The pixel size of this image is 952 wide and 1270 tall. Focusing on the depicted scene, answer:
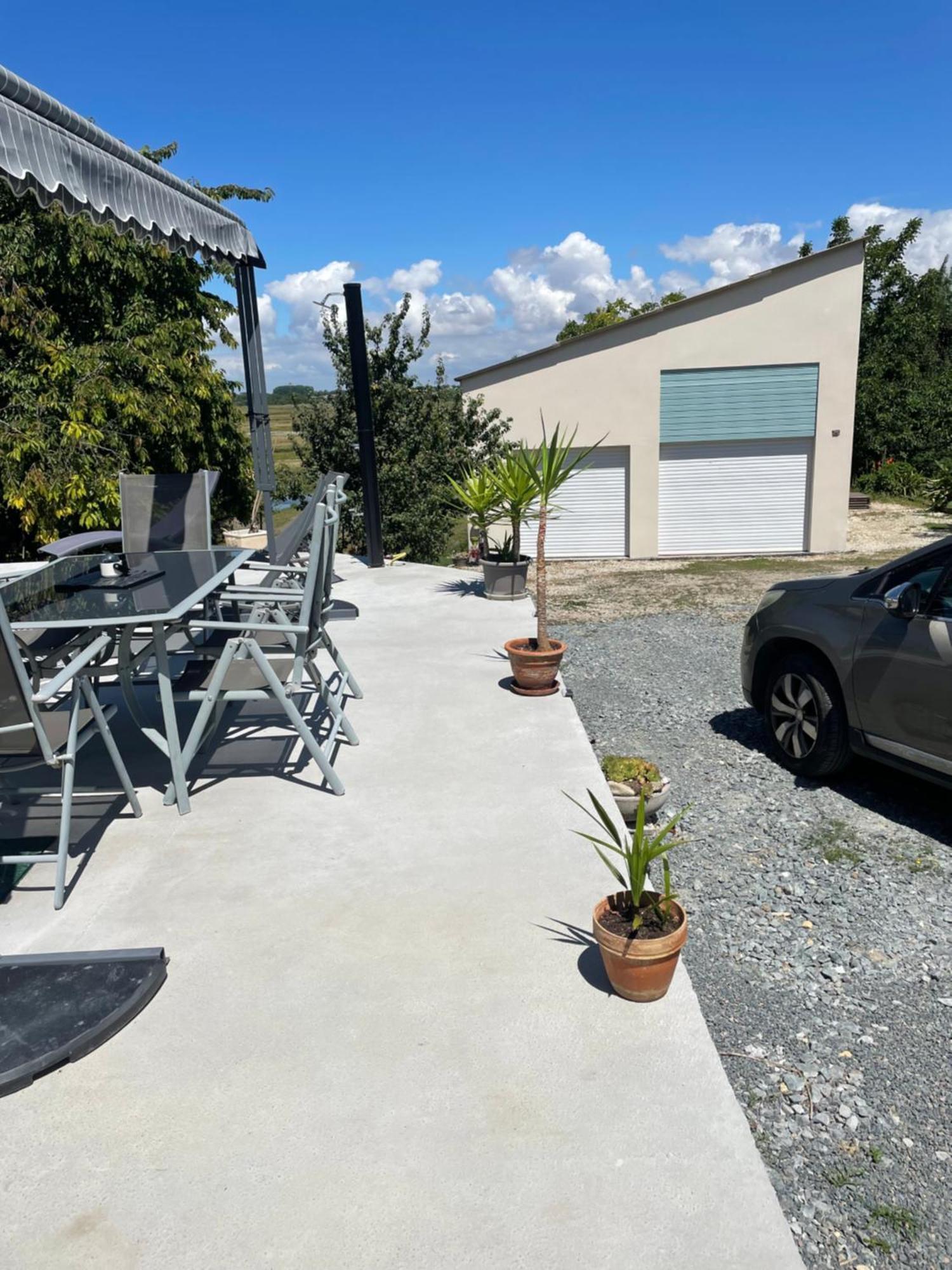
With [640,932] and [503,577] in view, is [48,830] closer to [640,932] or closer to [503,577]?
[640,932]

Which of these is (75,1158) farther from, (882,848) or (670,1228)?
(882,848)

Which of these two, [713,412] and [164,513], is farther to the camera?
[713,412]

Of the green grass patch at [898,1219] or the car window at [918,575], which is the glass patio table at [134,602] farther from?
the car window at [918,575]

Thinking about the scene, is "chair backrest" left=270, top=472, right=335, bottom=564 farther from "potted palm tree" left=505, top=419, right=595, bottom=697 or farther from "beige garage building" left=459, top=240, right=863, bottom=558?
"beige garage building" left=459, top=240, right=863, bottom=558

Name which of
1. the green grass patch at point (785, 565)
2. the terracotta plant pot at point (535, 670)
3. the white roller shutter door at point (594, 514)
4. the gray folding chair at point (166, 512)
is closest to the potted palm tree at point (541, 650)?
the terracotta plant pot at point (535, 670)

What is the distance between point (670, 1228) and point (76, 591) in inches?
148

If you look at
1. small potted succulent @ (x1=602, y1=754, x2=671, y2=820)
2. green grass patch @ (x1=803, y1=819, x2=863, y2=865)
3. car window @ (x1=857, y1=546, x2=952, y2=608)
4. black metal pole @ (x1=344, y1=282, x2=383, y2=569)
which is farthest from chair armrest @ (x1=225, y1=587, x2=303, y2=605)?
black metal pole @ (x1=344, y1=282, x2=383, y2=569)

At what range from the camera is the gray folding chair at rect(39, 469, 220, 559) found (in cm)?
597

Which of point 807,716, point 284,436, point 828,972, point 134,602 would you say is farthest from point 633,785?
point 284,436

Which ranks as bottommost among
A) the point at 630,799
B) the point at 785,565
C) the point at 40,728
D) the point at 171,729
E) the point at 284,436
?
the point at 785,565

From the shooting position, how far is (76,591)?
169 inches

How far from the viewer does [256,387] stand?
7.61 metres

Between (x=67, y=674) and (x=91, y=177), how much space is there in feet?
8.42

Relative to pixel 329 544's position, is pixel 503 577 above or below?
below
